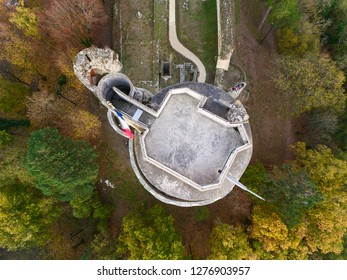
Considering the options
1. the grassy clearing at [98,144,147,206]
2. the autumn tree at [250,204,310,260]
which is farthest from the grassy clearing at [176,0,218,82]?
the autumn tree at [250,204,310,260]

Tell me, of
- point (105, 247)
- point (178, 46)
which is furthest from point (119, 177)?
point (178, 46)

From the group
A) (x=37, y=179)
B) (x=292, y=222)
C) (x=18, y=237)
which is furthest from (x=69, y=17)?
(x=292, y=222)

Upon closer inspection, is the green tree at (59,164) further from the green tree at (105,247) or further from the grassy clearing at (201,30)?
the grassy clearing at (201,30)

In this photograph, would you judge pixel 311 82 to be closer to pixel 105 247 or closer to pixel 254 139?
pixel 254 139

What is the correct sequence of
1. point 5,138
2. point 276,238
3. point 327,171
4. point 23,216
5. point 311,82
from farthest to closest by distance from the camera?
point 311,82 < point 5,138 < point 327,171 < point 23,216 < point 276,238

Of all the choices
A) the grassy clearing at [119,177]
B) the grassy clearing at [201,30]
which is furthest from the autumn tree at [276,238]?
the grassy clearing at [201,30]
